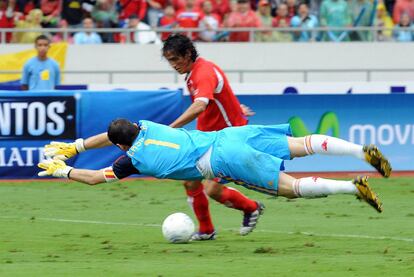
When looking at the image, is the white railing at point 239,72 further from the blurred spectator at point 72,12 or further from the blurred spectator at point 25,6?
the blurred spectator at point 25,6

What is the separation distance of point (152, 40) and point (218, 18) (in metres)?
1.50

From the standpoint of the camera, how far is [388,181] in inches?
725

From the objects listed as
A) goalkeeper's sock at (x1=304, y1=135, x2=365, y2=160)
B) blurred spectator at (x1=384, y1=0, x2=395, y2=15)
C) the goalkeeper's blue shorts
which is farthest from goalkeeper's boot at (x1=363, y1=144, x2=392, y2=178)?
blurred spectator at (x1=384, y1=0, x2=395, y2=15)

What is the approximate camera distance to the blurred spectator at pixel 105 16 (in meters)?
23.8

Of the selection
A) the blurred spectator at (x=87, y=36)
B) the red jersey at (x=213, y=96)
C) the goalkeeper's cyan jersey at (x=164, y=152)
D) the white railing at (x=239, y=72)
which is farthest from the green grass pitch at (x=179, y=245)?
the blurred spectator at (x=87, y=36)

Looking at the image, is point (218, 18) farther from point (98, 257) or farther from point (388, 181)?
point (98, 257)

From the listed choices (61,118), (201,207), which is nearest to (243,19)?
(61,118)

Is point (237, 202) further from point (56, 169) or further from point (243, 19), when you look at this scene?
point (243, 19)

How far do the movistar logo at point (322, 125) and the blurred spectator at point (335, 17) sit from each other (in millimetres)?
5386

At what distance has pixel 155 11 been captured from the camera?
24312 millimetres

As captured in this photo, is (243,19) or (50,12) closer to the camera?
(50,12)

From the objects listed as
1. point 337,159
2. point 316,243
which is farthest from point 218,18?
point 316,243

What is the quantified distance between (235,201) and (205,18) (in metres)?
11.7

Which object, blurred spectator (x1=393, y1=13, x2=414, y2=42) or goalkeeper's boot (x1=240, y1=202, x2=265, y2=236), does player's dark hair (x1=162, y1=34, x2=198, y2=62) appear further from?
blurred spectator (x1=393, y1=13, x2=414, y2=42)
